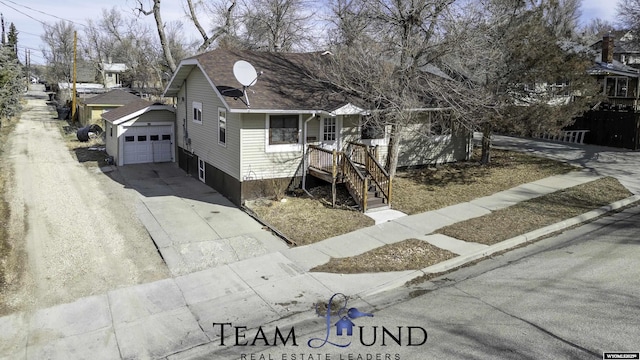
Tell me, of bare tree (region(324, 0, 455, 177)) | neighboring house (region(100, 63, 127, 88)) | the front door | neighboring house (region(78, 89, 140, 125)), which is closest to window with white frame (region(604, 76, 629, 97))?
bare tree (region(324, 0, 455, 177))

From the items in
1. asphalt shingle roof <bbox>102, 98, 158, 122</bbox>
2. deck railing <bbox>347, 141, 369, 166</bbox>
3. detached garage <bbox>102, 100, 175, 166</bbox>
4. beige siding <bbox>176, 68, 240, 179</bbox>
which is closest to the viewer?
beige siding <bbox>176, 68, 240, 179</bbox>

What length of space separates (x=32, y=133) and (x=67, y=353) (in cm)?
3072

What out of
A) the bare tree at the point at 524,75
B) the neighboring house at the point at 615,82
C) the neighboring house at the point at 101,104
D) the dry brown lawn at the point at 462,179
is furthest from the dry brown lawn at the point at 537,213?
the neighboring house at the point at 101,104

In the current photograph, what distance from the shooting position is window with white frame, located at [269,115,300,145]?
1566 centimetres

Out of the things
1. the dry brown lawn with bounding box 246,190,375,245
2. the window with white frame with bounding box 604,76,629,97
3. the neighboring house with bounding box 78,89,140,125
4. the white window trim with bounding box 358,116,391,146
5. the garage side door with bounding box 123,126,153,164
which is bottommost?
the dry brown lawn with bounding box 246,190,375,245

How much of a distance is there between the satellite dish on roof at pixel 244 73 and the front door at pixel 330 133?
3023mm

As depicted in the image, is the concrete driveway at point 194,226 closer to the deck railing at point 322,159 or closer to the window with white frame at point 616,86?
the deck railing at point 322,159

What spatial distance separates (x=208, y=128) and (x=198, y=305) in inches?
391

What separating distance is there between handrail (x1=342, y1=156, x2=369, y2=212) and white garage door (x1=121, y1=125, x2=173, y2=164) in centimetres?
1149

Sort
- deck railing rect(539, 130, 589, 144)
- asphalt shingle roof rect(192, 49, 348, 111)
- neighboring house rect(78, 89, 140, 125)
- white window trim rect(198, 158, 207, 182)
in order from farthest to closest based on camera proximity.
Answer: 1. neighboring house rect(78, 89, 140, 125)
2. deck railing rect(539, 130, 589, 144)
3. white window trim rect(198, 158, 207, 182)
4. asphalt shingle roof rect(192, 49, 348, 111)

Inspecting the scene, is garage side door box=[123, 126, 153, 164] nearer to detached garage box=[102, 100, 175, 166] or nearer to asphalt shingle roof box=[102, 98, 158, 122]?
detached garage box=[102, 100, 175, 166]

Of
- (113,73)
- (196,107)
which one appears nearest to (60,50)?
(113,73)

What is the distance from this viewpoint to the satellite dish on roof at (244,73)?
14.7 m

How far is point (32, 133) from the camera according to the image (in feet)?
108
